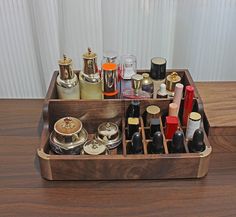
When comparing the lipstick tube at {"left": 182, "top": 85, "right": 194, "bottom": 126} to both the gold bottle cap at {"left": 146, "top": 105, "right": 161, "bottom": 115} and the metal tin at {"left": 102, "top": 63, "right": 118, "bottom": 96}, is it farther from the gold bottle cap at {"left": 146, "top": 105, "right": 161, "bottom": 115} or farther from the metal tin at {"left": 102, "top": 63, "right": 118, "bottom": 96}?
the metal tin at {"left": 102, "top": 63, "right": 118, "bottom": 96}

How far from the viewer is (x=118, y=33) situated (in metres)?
1.02

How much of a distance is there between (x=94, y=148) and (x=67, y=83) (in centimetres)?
20

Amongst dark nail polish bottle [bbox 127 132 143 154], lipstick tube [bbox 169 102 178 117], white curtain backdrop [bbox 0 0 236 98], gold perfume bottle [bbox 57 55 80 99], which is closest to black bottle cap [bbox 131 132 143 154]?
dark nail polish bottle [bbox 127 132 143 154]

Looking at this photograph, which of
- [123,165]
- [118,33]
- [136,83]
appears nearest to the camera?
[123,165]

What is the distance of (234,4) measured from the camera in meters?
0.98

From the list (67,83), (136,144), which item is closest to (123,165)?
(136,144)

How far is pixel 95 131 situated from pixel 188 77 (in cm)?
28

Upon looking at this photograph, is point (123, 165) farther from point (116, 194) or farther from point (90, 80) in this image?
point (90, 80)

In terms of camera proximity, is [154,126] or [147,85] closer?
[154,126]

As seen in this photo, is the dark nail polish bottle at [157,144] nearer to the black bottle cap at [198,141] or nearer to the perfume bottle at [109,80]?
the black bottle cap at [198,141]

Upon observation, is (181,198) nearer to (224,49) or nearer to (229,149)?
(229,149)

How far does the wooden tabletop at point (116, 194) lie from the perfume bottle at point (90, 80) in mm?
198

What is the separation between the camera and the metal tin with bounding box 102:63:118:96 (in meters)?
0.79

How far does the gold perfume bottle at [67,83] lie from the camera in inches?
31.1
